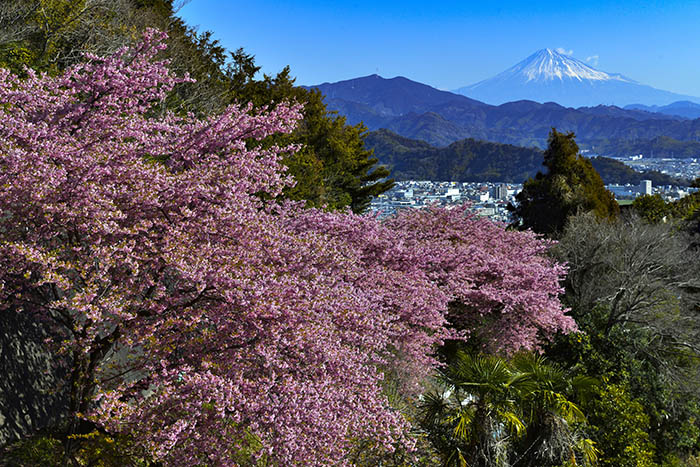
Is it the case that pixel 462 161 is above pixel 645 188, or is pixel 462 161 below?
above

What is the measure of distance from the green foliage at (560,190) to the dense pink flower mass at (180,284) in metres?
22.6

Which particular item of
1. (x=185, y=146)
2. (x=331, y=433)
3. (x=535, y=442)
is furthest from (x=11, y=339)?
(x=535, y=442)

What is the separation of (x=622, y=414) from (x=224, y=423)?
875 centimetres

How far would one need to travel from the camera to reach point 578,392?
8.99m

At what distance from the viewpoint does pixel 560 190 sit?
26.9 m

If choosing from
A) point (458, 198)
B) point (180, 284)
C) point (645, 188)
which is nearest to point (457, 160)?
point (645, 188)

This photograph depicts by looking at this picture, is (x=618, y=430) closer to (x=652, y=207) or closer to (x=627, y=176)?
(x=652, y=207)

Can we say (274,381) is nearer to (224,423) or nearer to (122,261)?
(224,423)

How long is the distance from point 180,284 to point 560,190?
24.4 metres

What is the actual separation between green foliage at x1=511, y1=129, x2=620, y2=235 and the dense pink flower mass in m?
22.6

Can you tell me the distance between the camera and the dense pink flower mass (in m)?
4.86

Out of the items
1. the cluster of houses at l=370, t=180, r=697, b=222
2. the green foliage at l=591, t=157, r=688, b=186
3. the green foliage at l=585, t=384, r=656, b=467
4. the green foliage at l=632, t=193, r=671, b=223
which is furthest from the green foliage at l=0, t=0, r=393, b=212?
the green foliage at l=591, t=157, r=688, b=186

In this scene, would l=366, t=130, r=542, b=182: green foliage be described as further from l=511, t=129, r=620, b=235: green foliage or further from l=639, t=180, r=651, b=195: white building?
l=511, t=129, r=620, b=235: green foliage

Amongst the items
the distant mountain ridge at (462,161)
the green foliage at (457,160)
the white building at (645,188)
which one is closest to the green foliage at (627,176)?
the distant mountain ridge at (462,161)
